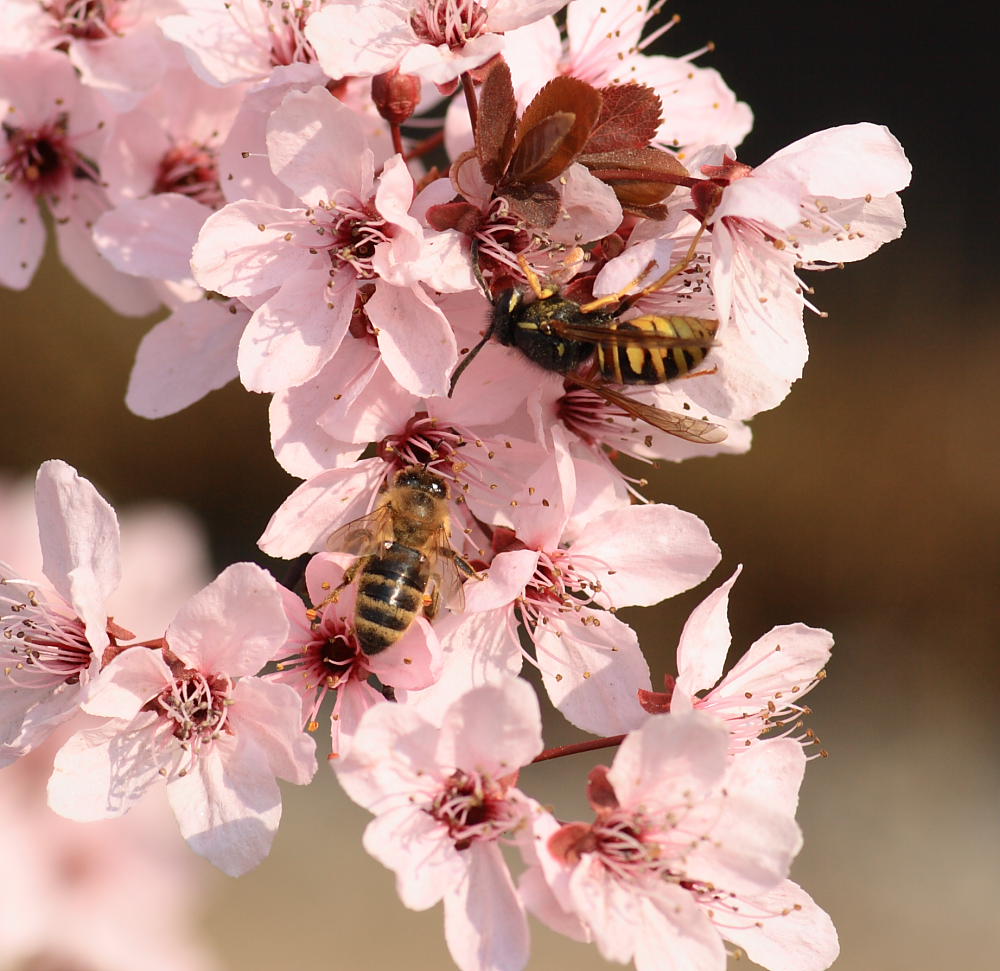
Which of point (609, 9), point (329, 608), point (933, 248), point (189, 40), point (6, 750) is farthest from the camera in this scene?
point (933, 248)

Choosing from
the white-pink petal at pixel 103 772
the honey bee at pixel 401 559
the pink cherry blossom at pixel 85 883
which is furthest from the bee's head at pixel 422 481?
the pink cherry blossom at pixel 85 883

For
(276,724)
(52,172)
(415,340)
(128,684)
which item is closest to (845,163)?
(415,340)

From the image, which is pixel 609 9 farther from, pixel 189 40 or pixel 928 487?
pixel 928 487

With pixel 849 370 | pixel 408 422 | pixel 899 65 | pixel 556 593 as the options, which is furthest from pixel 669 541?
pixel 899 65

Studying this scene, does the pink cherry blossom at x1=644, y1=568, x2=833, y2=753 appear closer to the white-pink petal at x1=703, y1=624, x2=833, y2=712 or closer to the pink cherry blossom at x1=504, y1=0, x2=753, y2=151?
the white-pink petal at x1=703, y1=624, x2=833, y2=712

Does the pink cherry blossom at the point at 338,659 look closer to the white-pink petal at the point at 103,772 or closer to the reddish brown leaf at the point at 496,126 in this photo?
the white-pink petal at the point at 103,772

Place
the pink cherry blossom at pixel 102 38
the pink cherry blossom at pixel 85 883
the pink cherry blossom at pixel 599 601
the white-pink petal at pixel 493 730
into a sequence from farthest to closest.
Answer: the pink cherry blossom at pixel 85 883, the pink cherry blossom at pixel 102 38, the pink cherry blossom at pixel 599 601, the white-pink petal at pixel 493 730
